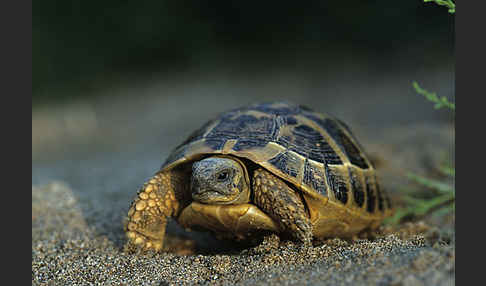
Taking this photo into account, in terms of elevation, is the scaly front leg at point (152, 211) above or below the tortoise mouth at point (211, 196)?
below

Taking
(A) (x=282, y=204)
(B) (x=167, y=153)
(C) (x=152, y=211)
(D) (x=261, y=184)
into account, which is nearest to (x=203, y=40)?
(B) (x=167, y=153)

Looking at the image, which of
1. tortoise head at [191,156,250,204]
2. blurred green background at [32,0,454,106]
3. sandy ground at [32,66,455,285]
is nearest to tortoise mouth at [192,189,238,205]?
tortoise head at [191,156,250,204]

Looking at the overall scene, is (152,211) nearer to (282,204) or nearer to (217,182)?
(217,182)

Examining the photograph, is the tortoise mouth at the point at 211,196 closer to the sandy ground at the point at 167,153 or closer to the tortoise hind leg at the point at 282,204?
the tortoise hind leg at the point at 282,204

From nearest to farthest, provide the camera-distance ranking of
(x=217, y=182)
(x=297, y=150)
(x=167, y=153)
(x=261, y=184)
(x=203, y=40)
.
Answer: (x=217, y=182)
(x=261, y=184)
(x=297, y=150)
(x=167, y=153)
(x=203, y=40)

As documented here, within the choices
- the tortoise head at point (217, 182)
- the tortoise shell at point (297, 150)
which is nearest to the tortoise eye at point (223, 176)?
the tortoise head at point (217, 182)

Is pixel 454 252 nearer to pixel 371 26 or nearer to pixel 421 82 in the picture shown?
pixel 421 82
